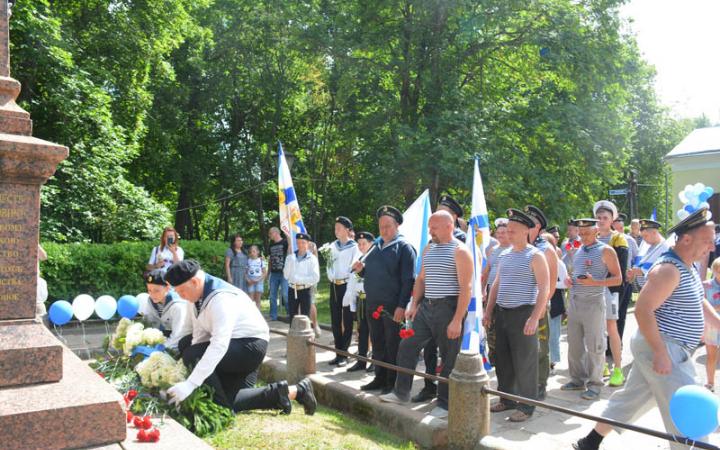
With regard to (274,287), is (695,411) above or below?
above

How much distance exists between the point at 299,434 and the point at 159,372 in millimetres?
1275

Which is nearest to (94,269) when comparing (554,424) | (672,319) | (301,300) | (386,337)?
(301,300)

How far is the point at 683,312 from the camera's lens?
379cm

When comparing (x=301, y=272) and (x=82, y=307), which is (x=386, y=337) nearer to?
(x=301, y=272)

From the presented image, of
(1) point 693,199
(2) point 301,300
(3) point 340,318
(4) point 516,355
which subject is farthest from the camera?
(2) point 301,300

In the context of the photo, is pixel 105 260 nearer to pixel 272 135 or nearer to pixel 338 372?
pixel 338 372

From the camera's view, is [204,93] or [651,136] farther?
[651,136]

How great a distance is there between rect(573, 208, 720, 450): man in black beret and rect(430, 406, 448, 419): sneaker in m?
1.95

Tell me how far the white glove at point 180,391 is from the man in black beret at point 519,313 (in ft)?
9.73

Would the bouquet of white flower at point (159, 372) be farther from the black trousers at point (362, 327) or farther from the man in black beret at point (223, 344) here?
the black trousers at point (362, 327)

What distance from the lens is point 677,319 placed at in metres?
3.80

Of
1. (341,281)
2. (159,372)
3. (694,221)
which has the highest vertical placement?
(694,221)

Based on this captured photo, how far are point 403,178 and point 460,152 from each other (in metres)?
1.85

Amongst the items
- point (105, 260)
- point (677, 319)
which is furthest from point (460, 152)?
point (677, 319)
